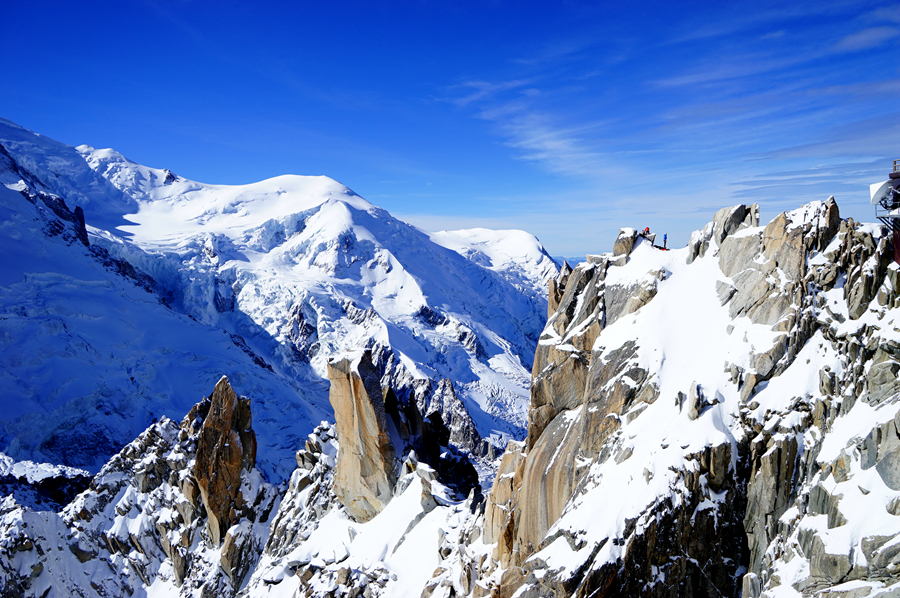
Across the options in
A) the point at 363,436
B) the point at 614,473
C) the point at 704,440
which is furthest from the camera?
the point at 363,436

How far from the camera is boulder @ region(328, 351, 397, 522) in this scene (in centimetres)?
4528

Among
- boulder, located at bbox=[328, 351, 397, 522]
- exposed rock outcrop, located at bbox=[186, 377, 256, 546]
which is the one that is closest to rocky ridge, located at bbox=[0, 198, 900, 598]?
boulder, located at bbox=[328, 351, 397, 522]

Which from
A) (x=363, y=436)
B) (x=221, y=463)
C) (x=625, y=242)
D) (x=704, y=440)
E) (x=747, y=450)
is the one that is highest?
(x=625, y=242)

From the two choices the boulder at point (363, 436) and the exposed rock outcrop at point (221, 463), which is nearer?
the boulder at point (363, 436)

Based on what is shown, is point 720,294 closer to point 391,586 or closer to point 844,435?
point 844,435

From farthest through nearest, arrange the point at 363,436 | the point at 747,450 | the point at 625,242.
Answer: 1. the point at 363,436
2. the point at 625,242
3. the point at 747,450

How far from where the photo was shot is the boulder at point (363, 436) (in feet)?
149

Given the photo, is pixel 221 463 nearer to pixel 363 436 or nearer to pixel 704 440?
pixel 363 436

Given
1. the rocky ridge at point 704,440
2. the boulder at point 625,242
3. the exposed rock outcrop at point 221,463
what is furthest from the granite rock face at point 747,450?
the exposed rock outcrop at point 221,463

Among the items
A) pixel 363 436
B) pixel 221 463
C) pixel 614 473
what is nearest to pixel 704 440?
pixel 614 473

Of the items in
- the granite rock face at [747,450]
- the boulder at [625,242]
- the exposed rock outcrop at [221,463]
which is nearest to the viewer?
the granite rock face at [747,450]

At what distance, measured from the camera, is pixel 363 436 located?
45594 millimetres

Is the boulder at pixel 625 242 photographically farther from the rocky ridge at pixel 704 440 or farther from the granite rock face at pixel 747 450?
the granite rock face at pixel 747 450

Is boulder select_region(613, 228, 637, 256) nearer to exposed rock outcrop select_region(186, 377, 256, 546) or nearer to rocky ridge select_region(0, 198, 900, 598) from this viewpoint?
rocky ridge select_region(0, 198, 900, 598)
